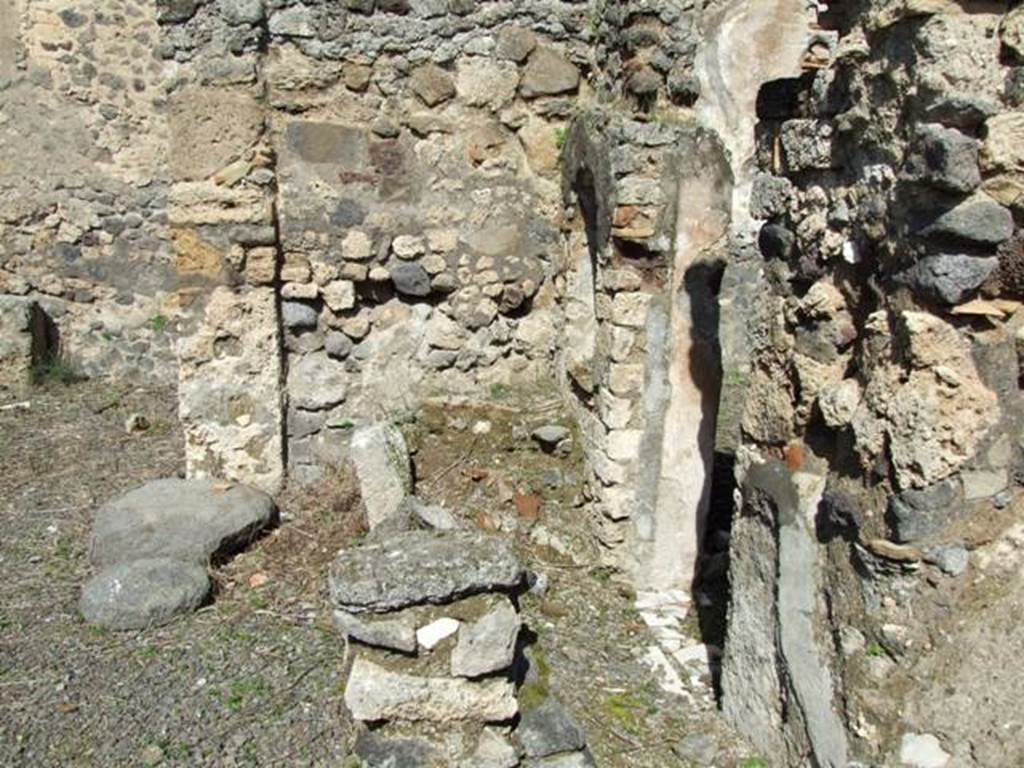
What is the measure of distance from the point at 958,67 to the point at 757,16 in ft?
10.4

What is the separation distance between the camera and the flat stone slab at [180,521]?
4.78 metres

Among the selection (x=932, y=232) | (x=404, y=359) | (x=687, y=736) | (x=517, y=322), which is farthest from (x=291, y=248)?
(x=932, y=232)

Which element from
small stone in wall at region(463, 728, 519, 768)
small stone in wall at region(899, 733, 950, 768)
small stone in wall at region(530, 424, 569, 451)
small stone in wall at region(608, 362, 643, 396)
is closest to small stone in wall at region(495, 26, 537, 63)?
small stone in wall at region(608, 362, 643, 396)

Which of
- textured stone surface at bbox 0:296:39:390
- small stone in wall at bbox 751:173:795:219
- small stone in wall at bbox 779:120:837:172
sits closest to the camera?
small stone in wall at bbox 779:120:837:172

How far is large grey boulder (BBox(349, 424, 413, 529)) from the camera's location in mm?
5207

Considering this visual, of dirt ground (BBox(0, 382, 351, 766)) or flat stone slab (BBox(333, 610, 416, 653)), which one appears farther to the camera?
dirt ground (BBox(0, 382, 351, 766))

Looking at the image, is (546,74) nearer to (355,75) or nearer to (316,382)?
(355,75)

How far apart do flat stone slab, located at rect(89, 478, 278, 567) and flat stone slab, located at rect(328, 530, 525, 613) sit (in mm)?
1534

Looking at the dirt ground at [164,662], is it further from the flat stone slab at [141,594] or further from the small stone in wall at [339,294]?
the small stone in wall at [339,294]

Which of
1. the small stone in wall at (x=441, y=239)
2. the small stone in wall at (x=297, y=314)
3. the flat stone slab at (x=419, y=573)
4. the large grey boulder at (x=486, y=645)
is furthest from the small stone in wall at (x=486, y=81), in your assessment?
the large grey boulder at (x=486, y=645)

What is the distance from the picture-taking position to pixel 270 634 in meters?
4.32

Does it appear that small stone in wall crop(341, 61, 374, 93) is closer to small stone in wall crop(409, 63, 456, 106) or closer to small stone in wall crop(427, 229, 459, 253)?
small stone in wall crop(409, 63, 456, 106)

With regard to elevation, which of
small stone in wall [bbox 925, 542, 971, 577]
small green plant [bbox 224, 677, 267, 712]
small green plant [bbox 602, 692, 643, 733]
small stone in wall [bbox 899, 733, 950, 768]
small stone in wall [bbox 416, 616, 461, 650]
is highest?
small stone in wall [bbox 925, 542, 971, 577]

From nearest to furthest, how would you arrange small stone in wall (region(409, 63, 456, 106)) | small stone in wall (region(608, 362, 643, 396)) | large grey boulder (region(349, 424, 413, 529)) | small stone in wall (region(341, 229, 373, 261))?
1. small stone in wall (region(608, 362, 643, 396))
2. large grey boulder (region(349, 424, 413, 529))
3. small stone in wall (region(409, 63, 456, 106))
4. small stone in wall (region(341, 229, 373, 261))
